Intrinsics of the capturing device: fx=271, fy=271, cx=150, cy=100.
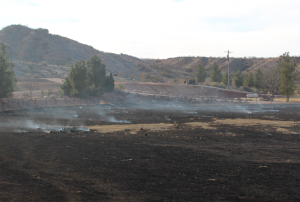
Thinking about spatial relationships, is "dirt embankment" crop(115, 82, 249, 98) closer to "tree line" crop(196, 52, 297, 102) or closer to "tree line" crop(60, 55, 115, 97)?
"tree line" crop(196, 52, 297, 102)

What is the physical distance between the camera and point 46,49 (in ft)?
532

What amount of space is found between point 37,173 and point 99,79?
5974cm

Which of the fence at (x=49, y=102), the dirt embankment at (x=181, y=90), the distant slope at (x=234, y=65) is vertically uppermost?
the distant slope at (x=234, y=65)

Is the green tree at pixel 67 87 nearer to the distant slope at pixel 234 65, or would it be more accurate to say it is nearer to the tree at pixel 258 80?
the tree at pixel 258 80

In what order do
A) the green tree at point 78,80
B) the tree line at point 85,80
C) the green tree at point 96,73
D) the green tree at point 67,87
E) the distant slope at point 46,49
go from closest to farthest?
the green tree at point 78,80 < the tree line at point 85,80 < the green tree at point 67,87 < the green tree at point 96,73 < the distant slope at point 46,49

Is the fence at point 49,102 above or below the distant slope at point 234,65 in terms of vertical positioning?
below

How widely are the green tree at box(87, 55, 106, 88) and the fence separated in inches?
182

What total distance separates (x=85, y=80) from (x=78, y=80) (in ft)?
6.09

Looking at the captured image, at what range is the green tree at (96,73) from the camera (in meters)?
69.4

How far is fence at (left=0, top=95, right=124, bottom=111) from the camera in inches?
1851

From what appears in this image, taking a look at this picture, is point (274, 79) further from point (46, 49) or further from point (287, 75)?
point (46, 49)

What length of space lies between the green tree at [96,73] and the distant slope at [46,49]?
6935 centimetres

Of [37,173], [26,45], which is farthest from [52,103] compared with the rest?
[26,45]

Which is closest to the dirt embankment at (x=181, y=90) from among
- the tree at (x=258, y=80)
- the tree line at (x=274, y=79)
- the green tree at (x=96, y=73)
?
the tree line at (x=274, y=79)
